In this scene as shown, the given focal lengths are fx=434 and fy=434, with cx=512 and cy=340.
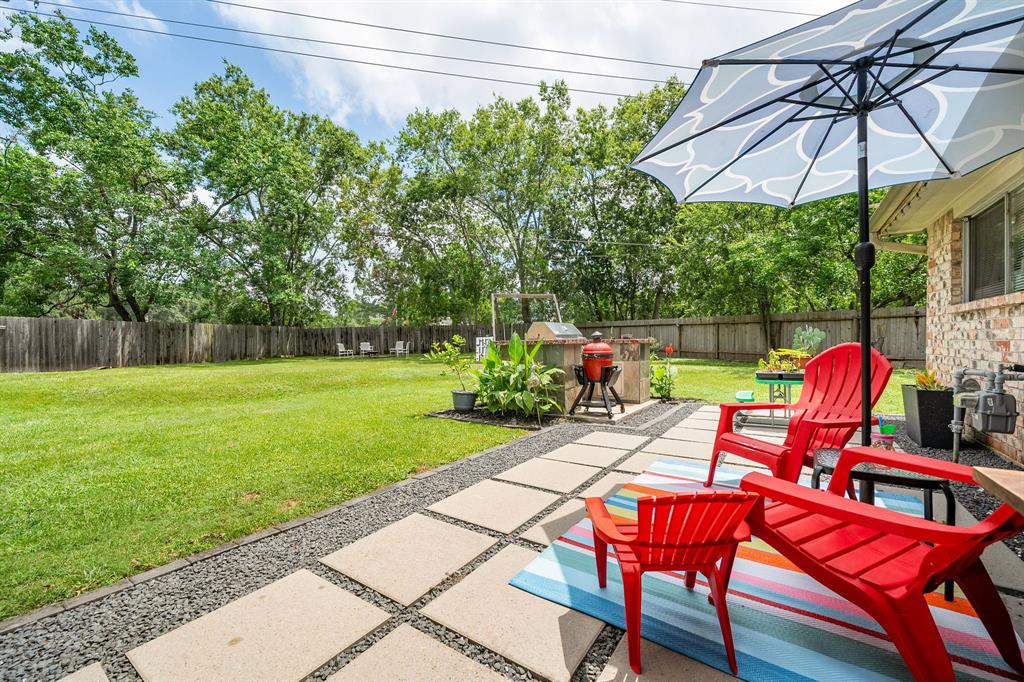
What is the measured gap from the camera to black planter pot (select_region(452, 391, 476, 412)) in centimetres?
572

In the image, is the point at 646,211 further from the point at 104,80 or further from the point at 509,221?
the point at 104,80

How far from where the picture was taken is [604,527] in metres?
1.52

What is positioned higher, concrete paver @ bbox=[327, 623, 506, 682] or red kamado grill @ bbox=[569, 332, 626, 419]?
red kamado grill @ bbox=[569, 332, 626, 419]

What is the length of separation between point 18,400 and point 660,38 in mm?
12175

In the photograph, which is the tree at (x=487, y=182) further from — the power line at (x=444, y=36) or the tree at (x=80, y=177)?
the tree at (x=80, y=177)

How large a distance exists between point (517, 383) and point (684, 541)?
12.6 feet

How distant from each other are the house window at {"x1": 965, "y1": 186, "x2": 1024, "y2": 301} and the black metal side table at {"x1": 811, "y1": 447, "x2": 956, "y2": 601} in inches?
102

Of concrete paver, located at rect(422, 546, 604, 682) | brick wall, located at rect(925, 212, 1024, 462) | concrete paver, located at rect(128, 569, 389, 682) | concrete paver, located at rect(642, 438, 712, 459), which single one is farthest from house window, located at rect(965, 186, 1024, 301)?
concrete paver, located at rect(128, 569, 389, 682)

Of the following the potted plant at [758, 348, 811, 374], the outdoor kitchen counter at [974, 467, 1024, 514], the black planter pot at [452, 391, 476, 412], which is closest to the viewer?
the outdoor kitchen counter at [974, 467, 1024, 514]

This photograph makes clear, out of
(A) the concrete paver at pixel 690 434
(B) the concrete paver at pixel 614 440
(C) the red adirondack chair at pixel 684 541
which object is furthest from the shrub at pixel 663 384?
(C) the red adirondack chair at pixel 684 541

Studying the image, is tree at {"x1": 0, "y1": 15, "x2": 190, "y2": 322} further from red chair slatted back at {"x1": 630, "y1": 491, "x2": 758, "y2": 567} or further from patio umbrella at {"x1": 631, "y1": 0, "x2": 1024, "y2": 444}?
red chair slatted back at {"x1": 630, "y1": 491, "x2": 758, "y2": 567}

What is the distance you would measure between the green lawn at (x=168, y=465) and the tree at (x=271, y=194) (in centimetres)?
1082

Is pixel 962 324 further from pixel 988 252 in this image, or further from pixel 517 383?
pixel 517 383

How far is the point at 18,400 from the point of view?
649 cm
